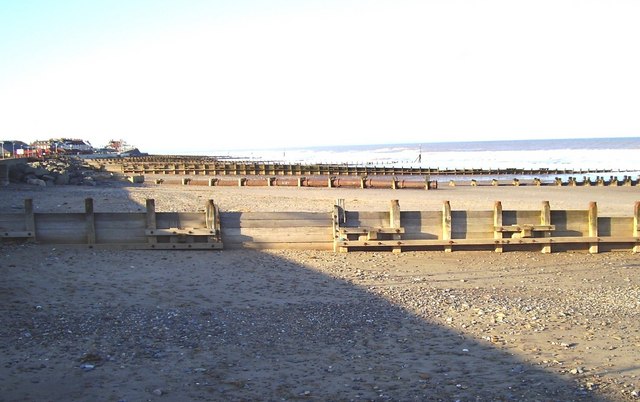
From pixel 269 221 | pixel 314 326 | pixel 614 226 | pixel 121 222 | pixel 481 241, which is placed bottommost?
pixel 314 326

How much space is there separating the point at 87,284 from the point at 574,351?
7612 mm

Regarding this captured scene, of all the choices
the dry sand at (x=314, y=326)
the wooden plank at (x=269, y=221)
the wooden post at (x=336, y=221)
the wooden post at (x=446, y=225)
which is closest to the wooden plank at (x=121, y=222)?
the dry sand at (x=314, y=326)

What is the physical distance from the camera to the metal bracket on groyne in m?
13.4

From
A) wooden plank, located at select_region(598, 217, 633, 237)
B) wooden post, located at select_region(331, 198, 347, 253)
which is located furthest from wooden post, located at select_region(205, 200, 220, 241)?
wooden plank, located at select_region(598, 217, 633, 237)

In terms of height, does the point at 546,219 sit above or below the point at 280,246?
above

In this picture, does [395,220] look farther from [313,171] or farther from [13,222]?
[313,171]

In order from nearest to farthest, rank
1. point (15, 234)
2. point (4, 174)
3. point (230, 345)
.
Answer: point (230, 345)
point (15, 234)
point (4, 174)

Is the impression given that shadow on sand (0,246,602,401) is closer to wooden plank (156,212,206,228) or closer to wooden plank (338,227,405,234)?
wooden plank (156,212,206,228)

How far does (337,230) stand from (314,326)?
549cm

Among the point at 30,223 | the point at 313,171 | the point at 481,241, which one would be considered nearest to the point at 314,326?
the point at 481,241

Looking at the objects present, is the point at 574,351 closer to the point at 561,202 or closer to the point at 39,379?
Result: the point at 39,379

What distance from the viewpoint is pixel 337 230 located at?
13.7 m

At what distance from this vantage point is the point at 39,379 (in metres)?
6.35

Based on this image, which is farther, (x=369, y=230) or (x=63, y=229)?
(x=369, y=230)
